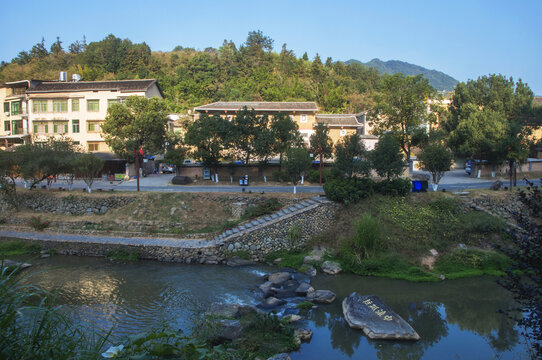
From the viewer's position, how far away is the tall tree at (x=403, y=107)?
31.3 metres

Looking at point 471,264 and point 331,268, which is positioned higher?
point 471,264

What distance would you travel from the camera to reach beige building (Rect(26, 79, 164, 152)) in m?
39.2

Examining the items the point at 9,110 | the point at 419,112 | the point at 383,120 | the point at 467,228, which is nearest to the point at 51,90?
the point at 9,110

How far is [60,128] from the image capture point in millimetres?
40125

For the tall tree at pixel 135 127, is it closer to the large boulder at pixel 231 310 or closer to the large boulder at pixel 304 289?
the large boulder at pixel 304 289

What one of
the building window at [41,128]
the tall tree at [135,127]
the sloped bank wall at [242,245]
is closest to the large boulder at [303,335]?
the sloped bank wall at [242,245]

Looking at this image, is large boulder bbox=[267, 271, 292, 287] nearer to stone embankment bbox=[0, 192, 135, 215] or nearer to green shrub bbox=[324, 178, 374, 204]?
green shrub bbox=[324, 178, 374, 204]

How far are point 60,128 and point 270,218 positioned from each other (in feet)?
96.8

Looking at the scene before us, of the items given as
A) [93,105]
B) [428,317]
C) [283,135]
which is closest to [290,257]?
[428,317]

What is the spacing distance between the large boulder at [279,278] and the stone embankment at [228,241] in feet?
9.88

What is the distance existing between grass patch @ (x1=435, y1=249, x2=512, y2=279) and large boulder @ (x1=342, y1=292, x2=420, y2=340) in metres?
6.08

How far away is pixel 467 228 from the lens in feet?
69.1

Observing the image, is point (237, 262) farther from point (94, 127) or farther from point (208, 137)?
point (94, 127)

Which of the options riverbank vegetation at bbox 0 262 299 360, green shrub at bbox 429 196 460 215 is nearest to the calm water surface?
green shrub at bbox 429 196 460 215
